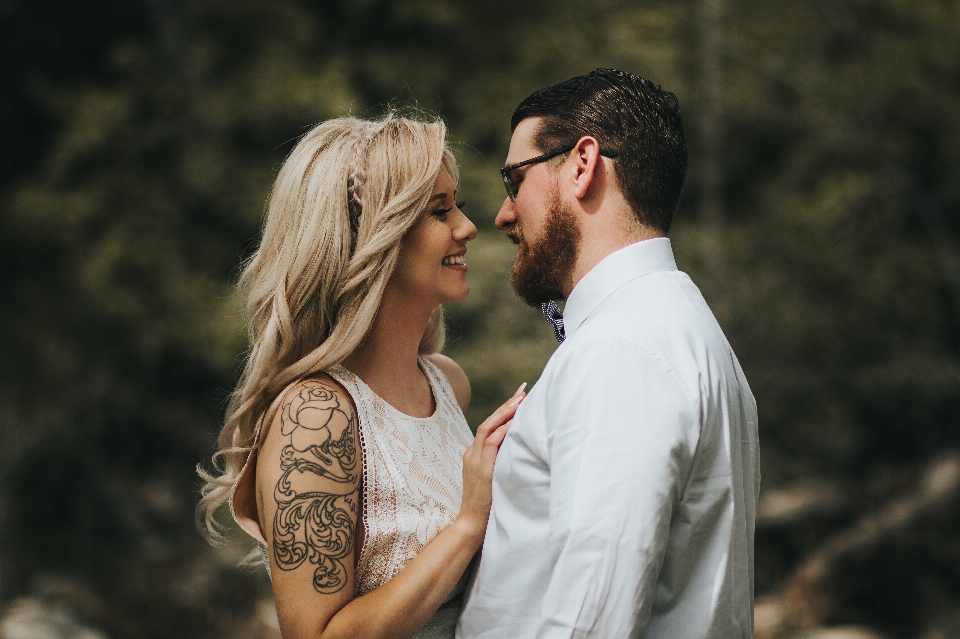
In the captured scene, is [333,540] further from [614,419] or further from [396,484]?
[614,419]

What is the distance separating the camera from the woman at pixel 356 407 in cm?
175

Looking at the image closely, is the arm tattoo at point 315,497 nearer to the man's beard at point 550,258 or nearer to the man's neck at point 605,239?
the man's beard at point 550,258

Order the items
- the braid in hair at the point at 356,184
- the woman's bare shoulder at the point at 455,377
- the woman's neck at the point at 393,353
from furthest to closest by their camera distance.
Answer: the woman's bare shoulder at the point at 455,377
the woman's neck at the point at 393,353
the braid in hair at the point at 356,184

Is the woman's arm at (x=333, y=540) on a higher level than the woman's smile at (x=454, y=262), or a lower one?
lower

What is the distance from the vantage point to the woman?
5.75ft

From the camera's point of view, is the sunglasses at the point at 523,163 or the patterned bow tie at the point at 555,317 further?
the patterned bow tie at the point at 555,317

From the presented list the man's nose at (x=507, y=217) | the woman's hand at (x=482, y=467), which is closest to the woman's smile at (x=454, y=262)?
the man's nose at (x=507, y=217)

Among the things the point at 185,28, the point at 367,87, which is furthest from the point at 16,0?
the point at 367,87

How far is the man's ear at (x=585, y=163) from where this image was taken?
167 cm

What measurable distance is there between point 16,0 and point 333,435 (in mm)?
6780

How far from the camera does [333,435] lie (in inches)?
71.8

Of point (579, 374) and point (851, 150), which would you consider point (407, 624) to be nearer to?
point (579, 374)

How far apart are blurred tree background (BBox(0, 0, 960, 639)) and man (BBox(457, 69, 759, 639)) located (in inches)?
170

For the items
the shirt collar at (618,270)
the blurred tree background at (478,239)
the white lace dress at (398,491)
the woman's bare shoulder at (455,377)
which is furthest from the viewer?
the blurred tree background at (478,239)
